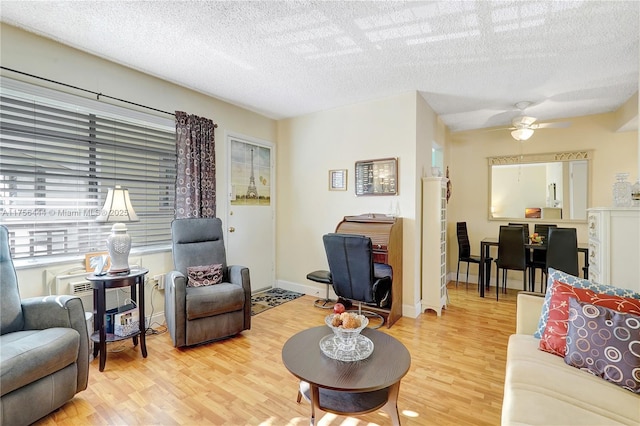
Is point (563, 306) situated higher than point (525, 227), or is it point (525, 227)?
point (525, 227)

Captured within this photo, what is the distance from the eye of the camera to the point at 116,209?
8.47 feet

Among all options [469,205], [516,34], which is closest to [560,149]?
[469,205]

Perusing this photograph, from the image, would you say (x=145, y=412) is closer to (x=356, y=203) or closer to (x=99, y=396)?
(x=99, y=396)

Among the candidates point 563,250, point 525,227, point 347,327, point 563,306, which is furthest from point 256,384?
point 525,227

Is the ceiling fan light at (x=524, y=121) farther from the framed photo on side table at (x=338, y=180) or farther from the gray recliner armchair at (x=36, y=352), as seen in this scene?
the gray recliner armchair at (x=36, y=352)

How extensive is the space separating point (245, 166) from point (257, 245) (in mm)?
1177

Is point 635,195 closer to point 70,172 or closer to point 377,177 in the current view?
point 377,177

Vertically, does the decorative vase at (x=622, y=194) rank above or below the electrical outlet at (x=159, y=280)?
above

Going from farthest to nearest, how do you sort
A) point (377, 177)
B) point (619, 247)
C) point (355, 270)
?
1. point (377, 177)
2. point (355, 270)
3. point (619, 247)

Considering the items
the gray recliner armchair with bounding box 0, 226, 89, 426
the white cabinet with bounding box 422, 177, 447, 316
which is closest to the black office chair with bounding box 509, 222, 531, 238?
the white cabinet with bounding box 422, 177, 447, 316

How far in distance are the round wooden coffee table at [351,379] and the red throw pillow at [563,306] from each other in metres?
0.83

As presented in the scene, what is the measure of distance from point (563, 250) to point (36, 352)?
17.2 feet

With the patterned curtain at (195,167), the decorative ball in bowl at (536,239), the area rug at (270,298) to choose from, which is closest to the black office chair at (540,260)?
the decorative ball in bowl at (536,239)

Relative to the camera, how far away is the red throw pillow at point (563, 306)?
163cm
